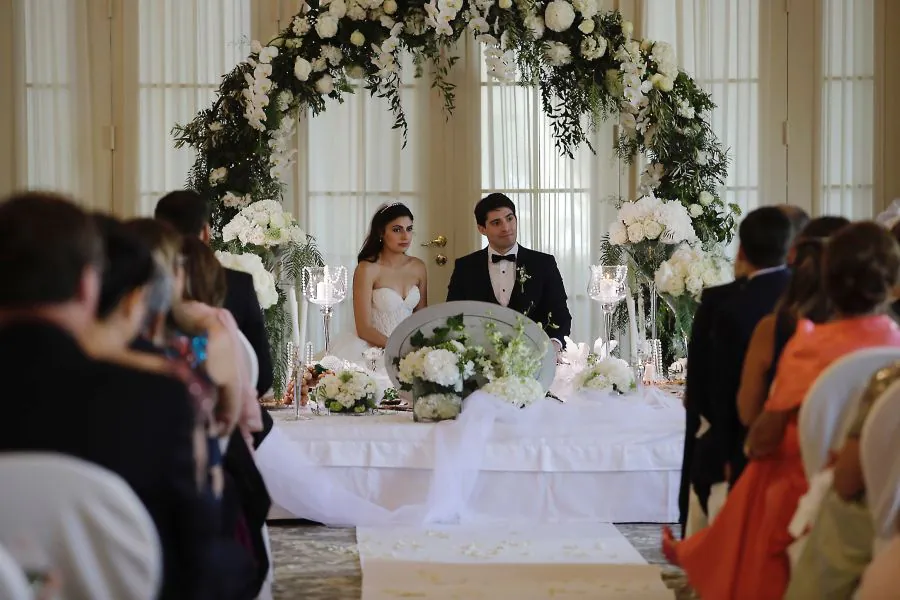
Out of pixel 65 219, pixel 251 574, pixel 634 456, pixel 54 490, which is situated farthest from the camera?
pixel 634 456

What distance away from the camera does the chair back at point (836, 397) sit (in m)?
2.94

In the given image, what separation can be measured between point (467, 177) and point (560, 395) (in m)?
2.72

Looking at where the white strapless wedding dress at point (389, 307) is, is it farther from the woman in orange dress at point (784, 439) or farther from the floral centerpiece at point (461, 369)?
the woman in orange dress at point (784, 439)

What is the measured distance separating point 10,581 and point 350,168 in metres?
6.72

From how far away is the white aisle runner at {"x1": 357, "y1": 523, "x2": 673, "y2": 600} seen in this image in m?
4.35

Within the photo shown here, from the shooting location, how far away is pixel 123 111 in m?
8.44

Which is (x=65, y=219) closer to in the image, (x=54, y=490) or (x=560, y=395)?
(x=54, y=490)

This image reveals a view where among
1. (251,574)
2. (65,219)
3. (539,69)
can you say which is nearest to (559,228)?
(539,69)

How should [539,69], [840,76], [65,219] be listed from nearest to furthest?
[65,219]
[539,69]
[840,76]

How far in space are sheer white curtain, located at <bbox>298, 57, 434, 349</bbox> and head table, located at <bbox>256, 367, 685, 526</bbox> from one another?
2972 mm

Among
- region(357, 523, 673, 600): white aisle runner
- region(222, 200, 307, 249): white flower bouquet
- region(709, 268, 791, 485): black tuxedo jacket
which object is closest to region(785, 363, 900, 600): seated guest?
region(709, 268, 791, 485): black tuxedo jacket

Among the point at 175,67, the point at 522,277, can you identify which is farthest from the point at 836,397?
the point at 175,67

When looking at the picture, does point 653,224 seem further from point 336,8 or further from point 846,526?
point 846,526

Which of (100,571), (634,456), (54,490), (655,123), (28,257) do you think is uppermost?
(655,123)
